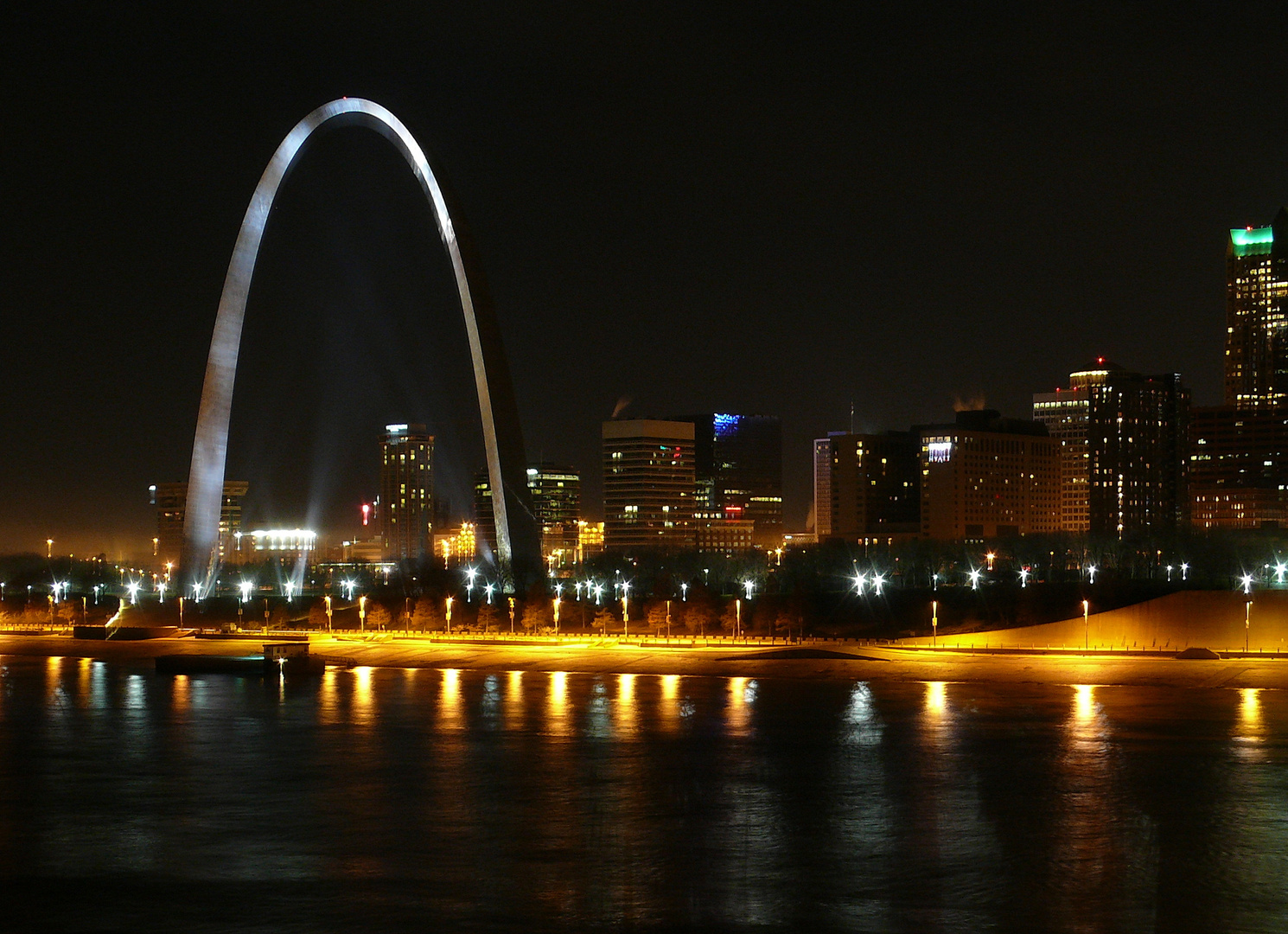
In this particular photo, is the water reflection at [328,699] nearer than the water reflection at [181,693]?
Yes

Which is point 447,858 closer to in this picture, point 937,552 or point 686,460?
point 937,552

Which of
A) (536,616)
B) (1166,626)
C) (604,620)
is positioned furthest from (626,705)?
(1166,626)

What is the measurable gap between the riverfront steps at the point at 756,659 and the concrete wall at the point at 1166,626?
166 cm

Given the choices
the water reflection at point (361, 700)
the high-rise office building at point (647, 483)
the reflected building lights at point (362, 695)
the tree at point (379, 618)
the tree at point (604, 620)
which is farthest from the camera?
the high-rise office building at point (647, 483)

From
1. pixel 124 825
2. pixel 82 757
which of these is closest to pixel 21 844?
pixel 124 825

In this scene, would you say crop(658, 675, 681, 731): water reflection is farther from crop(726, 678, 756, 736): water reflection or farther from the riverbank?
the riverbank

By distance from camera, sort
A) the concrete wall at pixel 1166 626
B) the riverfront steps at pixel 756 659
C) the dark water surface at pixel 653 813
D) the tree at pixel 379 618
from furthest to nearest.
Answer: the tree at pixel 379 618
the concrete wall at pixel 1166 626
the riverfront steps at pixel 756 659
the dark water surface at pixel 653 813

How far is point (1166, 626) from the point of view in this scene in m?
51.5

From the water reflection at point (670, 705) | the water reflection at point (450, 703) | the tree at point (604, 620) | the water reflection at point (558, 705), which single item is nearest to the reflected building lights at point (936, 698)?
the water reflection at point (670, 705)

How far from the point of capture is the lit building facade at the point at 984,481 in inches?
7367

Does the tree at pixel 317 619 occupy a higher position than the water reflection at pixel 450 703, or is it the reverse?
the tree at pixel 317 619

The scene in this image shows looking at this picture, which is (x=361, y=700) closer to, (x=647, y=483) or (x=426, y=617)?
(x=426, y=617)

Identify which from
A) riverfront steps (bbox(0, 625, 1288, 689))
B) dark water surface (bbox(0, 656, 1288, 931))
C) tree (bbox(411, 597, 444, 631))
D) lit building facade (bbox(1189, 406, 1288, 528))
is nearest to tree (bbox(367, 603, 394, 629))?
tree (bbox(411, 597, 444, 631))

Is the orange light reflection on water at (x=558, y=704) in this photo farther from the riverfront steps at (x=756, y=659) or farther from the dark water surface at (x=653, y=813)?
the riverfront steps at (x=756, y=659)
